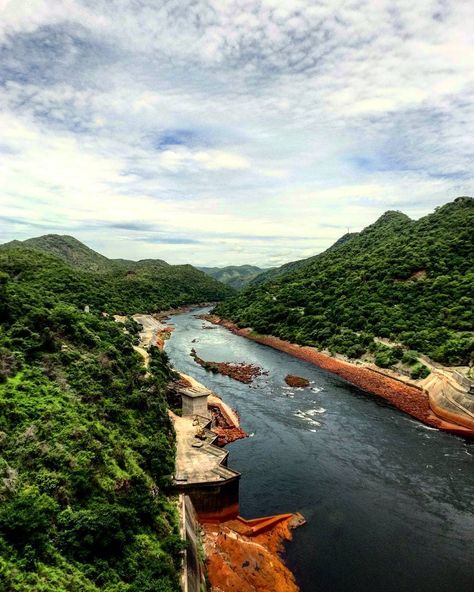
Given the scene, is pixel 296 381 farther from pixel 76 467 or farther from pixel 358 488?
pixel 76 467

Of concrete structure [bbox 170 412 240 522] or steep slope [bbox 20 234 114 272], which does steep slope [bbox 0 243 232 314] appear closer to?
steep slope [bbox 20 234 114 272]

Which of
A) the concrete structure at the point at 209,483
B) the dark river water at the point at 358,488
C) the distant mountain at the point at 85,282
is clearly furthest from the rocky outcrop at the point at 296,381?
the distant mountain at the point at 85,282

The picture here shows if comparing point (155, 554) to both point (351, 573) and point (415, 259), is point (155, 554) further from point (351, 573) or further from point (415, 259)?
point (415, 259)

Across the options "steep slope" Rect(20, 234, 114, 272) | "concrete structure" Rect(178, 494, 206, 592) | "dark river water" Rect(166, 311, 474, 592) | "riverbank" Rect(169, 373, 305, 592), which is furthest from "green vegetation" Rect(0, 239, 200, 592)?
"steep slope" Rect(20, 234, 114, 272)

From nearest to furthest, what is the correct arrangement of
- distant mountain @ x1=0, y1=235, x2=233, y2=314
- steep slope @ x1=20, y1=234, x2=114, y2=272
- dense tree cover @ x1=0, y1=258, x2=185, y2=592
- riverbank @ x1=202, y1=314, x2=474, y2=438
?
dense tree cover @ x1=0, y1=258, x2=185, y2=592
riverbank @ x1=202, y1=314, x2=474, y2=438
distant mountain @ x1=0, y1=235, x2=233, y2=314
steep slope @ x1=20, y1=234, x2=114, y2=272

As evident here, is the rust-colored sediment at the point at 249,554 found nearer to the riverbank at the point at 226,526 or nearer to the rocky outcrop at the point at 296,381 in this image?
the riverbank at the point at 226,526

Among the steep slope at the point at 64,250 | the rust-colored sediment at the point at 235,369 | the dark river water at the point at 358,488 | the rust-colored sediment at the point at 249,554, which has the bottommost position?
→ the rust-colored sediment at the point at 249,554

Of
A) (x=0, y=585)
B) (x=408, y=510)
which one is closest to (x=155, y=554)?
(x=0, y=585)
